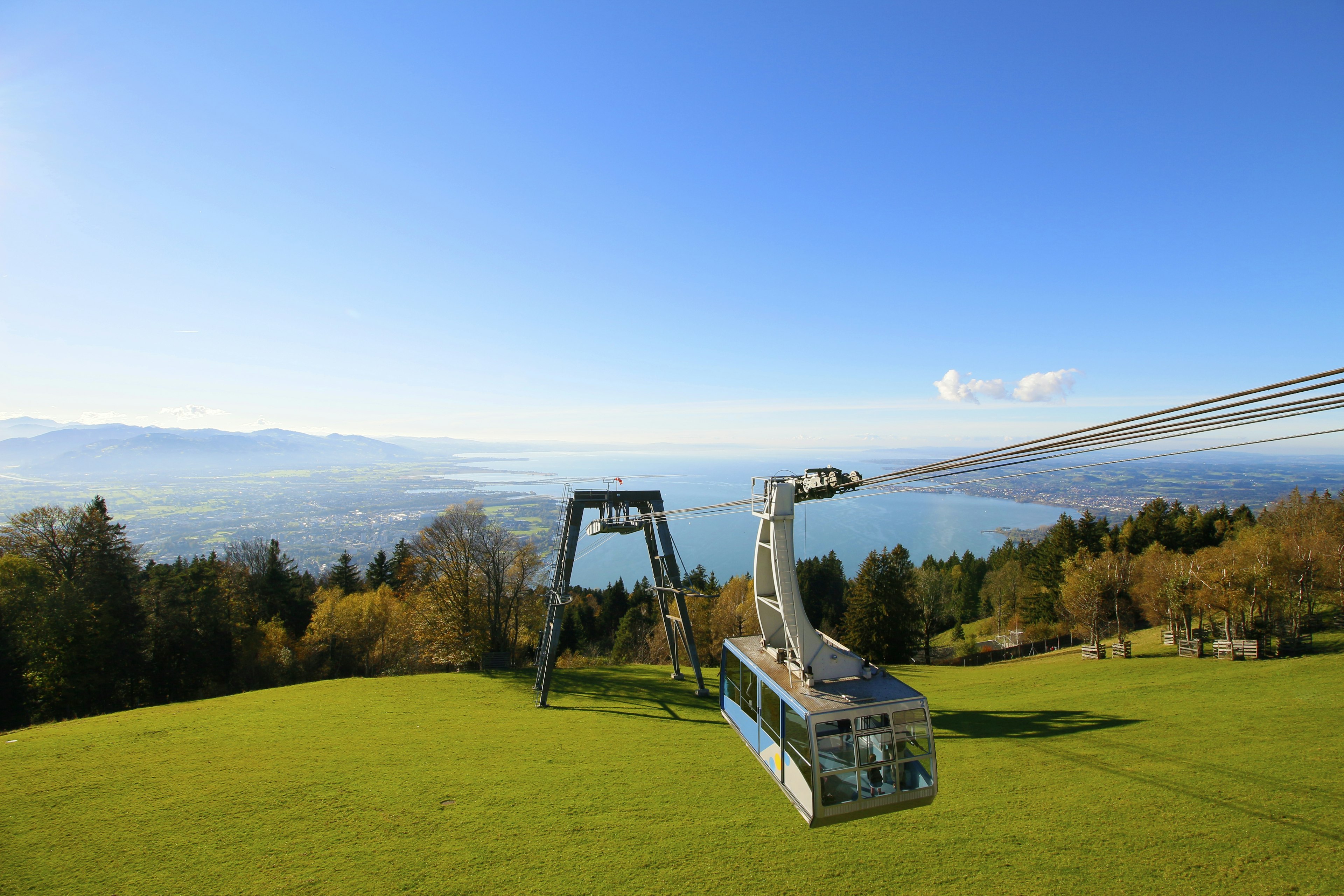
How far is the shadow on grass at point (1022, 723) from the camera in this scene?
42.0 ft

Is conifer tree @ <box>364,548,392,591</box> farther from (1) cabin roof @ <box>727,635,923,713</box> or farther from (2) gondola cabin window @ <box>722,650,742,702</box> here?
(1) cabin roof @ <box>727,635,923,713</box>

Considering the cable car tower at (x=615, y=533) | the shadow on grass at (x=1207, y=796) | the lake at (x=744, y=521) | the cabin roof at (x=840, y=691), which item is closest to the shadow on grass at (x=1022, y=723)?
the shadow on grass at (x=1207, y=796)

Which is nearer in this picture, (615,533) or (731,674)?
(731,674)

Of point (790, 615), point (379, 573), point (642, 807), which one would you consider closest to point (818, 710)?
point (790, 615)

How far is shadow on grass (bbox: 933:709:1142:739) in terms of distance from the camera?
504 inches

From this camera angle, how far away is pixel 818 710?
21.5ft

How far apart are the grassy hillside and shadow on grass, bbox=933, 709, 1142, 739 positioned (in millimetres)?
103

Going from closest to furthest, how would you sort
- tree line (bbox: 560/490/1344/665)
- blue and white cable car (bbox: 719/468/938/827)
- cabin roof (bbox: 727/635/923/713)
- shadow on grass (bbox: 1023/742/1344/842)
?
blue and white cable car (bbox: 719/468/938/827) → cabin roof (bbox: 727/635/923/713) → shadow on grass (bbox: 1023/742/1344/842) → tree line (bbox: 560/490/1344/665)

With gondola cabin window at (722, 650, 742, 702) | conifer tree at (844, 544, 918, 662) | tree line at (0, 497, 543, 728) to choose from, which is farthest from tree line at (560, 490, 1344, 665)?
tree line at (0, 497, 543, 728)

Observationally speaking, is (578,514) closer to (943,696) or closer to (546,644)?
(546,644)

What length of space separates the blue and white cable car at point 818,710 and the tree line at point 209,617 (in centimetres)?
1995

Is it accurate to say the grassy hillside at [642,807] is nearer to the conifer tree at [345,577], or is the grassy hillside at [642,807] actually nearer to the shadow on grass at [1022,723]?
the shadow on grass at [1022,723]

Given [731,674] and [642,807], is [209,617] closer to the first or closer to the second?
[642,807]

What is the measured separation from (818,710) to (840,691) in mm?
813
